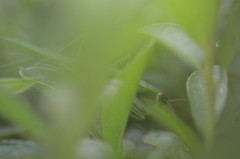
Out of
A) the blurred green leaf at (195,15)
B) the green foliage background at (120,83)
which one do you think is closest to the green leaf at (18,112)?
the green foliage background at (120,83)

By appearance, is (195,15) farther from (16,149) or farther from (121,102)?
(16,149)

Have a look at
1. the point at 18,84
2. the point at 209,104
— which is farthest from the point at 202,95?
the point at 18,84

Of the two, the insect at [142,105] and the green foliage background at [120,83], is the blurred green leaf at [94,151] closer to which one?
the green foliage background at [120,83]

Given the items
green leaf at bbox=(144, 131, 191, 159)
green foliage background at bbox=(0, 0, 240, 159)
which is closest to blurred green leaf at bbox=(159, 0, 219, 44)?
green foliage background at bbox=(0, 0, 240, 159)

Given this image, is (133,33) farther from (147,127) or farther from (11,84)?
(147,127)

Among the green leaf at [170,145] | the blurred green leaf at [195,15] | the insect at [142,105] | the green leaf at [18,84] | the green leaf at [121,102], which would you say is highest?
the insect at [142,105]

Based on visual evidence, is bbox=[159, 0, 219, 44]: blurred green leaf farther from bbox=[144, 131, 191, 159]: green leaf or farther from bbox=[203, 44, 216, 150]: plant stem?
bbox=[144, 131, 191, 159]: green leaf

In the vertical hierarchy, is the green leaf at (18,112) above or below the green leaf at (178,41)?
below
